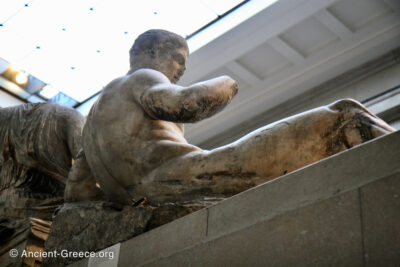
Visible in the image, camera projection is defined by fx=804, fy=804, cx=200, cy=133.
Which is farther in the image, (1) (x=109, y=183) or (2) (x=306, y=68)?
(2) (x=306, y=68)

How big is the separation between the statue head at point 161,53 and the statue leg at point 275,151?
115 centimetres

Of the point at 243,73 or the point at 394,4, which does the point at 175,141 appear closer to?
the point at 394,4

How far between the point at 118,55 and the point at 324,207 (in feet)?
32.2

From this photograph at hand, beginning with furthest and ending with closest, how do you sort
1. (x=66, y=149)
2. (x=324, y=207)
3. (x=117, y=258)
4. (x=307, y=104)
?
(x=307, y=104) → (x=66, y=149) → (x=117, y=258) → (x=324, y=207)

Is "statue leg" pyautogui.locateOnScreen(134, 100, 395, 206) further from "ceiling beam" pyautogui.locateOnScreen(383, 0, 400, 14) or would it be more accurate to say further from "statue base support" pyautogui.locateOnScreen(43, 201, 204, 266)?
"ceiling beam" pyautogui.locateOnScreen(383, 0, 400, 14)

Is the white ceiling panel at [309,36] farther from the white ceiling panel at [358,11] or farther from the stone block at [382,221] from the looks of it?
the stone block at [382,221]

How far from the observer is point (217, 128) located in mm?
12305

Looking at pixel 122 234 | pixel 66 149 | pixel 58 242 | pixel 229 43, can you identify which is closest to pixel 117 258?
pixel 122 234

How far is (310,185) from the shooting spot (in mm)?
3676

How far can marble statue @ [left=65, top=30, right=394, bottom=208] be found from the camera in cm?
440

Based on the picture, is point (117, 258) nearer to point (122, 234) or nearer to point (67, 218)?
point (122, 234)

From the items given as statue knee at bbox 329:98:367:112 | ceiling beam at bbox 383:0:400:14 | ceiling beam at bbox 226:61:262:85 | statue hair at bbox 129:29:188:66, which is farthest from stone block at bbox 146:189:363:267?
ceiling beam at bbox 226:61:262:85

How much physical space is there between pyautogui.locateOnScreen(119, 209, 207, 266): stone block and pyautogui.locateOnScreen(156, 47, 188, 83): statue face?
1550 millimetres

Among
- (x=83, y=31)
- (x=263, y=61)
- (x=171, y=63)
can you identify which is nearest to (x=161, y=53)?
(x=171, y=63)
